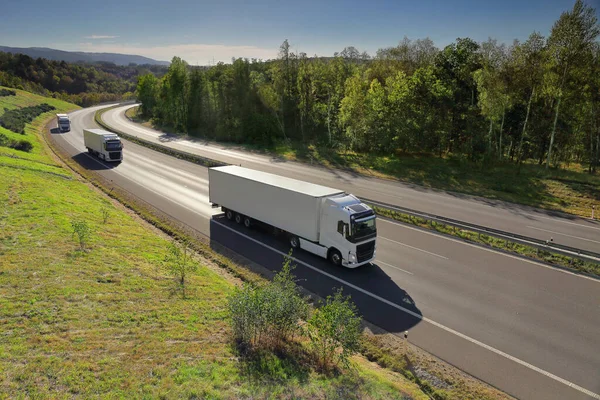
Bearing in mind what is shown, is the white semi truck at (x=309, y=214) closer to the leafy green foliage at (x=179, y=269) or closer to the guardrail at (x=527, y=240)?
the leafy green foliage at (x=179, y=269)

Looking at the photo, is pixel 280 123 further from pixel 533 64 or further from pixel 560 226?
pixel 560 226

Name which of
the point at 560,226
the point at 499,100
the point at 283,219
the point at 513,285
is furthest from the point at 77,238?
the point at 499,100

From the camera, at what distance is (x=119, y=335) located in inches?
430

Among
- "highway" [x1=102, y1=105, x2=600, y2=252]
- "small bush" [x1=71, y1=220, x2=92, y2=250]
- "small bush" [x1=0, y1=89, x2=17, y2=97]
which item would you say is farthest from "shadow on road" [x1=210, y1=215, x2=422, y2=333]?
"small bush" [x1=0, y1=89, x2=17, y2=97]

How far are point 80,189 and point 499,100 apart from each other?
4281 centimetres

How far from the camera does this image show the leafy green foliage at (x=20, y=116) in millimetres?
52875

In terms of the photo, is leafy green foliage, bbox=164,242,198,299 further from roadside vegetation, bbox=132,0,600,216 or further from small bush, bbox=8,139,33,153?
small bush, bbox=8,139,33,153

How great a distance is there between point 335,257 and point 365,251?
1.69 meters

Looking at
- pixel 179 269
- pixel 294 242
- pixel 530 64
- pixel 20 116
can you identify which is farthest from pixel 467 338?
pixel 20 116

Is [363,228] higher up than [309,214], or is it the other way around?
[309,214]

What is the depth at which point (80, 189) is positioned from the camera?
29.8m

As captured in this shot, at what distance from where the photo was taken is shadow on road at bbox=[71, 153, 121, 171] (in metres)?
40.8

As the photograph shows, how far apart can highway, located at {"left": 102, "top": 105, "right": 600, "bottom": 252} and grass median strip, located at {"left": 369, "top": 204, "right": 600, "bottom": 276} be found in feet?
12.0

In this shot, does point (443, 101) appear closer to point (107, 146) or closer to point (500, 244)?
point (500, 244)
